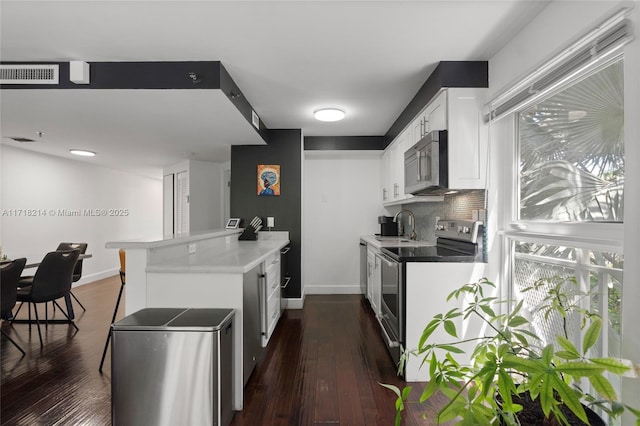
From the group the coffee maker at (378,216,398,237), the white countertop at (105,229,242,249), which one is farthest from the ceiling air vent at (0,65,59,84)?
the coffee maker at (378,216,398,237)

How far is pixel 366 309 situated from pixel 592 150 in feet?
10.1

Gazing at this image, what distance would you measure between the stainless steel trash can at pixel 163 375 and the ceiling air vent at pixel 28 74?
2.04 metres

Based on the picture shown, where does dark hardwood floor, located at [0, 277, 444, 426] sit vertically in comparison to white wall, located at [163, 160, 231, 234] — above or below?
below

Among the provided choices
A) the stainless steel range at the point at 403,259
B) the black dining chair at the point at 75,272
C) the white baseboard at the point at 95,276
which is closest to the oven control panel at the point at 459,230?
the stainless steel range at the point at 403,259

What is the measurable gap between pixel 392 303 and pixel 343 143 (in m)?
2.84

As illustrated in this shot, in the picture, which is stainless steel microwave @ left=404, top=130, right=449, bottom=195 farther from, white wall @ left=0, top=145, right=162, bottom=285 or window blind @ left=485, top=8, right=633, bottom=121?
white wall @ left=0, top=145, right=162, bottom=285

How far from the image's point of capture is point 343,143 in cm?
465

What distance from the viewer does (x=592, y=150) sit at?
5.03 feet

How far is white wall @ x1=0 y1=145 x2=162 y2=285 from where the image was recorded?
4586mm

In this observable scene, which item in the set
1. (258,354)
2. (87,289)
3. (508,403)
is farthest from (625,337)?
(87,289)

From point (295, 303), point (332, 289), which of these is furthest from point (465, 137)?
point (332, 289)

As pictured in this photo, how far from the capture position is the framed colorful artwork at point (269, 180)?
4.16 metres

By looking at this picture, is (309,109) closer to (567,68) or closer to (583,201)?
(567,68)

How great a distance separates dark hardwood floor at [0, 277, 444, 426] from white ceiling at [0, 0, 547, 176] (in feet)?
7.44
